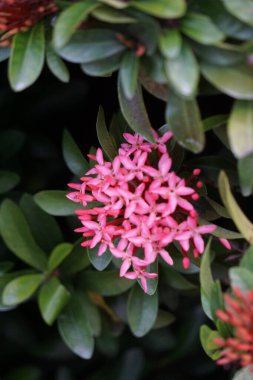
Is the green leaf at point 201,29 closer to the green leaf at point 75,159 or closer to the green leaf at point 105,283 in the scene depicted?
the green leaf at point 75,159

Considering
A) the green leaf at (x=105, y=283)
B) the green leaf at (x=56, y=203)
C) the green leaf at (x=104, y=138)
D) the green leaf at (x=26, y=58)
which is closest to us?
the green leaf at (x=26, y=58)

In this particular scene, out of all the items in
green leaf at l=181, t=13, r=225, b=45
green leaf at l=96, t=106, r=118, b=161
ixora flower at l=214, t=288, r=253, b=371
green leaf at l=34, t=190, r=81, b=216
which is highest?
green leaf at l=181, t=13, r=225, b=45

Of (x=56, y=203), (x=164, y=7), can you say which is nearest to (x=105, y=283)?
(x=56, y=203)

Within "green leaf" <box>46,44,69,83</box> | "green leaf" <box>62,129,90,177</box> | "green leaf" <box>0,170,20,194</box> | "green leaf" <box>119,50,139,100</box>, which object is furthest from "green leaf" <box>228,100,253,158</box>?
"green leaf" <box>0,170,20,194</box>

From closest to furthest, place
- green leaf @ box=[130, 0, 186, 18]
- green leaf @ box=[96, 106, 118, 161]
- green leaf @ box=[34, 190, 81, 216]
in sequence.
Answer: green leaf @ box=[130, 0, 186, 18], green leaf @ box=[96, 106, 118, 161], green leaf @ box=[34, 190, 81, 216]

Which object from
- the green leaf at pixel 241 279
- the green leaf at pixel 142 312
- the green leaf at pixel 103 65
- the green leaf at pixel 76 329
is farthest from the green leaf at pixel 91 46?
the green leaf at pixel 76 329

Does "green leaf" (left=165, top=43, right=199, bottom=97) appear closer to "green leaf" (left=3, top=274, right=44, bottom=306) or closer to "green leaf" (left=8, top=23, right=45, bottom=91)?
"green leaf" (left=8, top=23, right=45, bottom=91)
